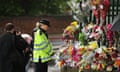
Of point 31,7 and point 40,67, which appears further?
point 31,7

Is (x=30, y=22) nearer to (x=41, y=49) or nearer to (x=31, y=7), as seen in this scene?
(x=31, y=7)

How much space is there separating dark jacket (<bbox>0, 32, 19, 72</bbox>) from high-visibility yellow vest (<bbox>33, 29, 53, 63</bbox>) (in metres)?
1.25

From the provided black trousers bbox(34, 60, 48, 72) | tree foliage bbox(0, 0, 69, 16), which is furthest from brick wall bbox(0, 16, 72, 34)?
black trousers bbox(34, 60, 48, 72)

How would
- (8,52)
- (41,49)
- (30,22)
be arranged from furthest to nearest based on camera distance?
(30,22), (41,49), (8,52)

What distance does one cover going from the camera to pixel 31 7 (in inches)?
1054

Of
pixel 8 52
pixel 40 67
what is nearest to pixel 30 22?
pixel 40 67

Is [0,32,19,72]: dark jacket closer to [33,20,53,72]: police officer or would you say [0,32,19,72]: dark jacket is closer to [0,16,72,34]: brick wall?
[33,20,53,72]: police officer

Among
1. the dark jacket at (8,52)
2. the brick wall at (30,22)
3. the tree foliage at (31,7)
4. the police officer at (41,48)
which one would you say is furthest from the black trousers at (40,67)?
the tree foliage at (31,7)

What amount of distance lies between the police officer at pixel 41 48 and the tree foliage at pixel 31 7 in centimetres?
1636

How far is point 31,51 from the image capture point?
9.47m

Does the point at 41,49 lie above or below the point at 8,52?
below

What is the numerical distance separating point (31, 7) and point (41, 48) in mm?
17747

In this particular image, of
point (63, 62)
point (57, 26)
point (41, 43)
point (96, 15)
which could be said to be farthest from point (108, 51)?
point (57, 26)

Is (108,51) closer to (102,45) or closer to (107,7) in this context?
(102,45)
